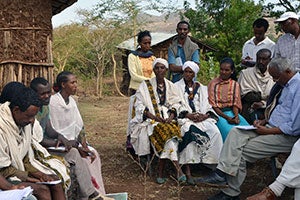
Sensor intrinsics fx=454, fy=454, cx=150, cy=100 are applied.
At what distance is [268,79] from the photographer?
6.00 m

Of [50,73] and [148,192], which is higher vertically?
[50,73]

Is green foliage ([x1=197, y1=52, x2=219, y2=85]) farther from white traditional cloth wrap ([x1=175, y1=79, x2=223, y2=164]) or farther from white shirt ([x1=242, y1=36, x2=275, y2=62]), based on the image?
white traditional cloth wrap ([x1=175, y1=79, x2=223, y2=164])

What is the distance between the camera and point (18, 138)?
3.54m

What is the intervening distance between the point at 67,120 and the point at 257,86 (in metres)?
2.65

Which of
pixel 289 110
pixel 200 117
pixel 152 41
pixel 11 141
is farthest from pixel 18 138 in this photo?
pixel 152 41

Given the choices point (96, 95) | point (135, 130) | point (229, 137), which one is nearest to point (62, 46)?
point (96, 95)

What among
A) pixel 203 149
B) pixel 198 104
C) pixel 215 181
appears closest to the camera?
pixel 215 181

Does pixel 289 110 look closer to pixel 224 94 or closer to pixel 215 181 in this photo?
pixel 215 181

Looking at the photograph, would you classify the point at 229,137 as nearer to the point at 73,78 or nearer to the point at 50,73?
the point at 73,78

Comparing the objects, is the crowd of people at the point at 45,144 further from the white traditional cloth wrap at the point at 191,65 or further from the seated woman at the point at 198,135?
the white traditional cloth wrap at the point at 191,65

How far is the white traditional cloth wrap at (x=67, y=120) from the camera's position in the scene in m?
4.71

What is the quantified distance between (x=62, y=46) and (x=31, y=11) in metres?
16.3

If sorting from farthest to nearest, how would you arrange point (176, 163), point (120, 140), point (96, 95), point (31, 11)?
point (96, 95), point (120, 140), point (31, 11), point (176, 163)

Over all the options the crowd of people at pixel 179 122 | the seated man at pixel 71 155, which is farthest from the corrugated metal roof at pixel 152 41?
the seated man at pixel 71 155
